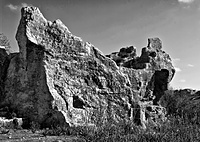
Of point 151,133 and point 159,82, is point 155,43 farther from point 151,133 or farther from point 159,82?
point 151,133

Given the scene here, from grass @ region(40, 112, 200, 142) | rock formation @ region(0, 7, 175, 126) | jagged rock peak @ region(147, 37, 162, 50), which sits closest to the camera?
grass @ region(40, 112, 200, 142)

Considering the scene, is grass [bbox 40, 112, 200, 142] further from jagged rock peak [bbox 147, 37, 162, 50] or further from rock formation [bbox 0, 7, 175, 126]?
jagged rock peak [bbox 147, 37, 162, 50]

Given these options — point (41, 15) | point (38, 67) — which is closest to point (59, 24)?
point (41, 15)

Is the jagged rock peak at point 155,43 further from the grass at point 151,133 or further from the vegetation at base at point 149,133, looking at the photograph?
the grass at point 151,133

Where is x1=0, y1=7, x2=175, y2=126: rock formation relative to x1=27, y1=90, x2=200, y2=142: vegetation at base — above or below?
above

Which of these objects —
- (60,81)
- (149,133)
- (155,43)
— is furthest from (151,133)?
(155,43)

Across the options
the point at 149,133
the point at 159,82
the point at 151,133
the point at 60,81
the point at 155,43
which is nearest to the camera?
the point at 149,133

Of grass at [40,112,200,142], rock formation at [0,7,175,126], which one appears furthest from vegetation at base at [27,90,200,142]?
rock formation at [0,7,175,126]

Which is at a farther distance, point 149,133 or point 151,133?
point 151,133

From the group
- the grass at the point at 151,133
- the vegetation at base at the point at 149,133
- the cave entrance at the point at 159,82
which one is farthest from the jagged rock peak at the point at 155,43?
the grass at the point at 151,133

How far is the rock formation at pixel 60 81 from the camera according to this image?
13578 mm

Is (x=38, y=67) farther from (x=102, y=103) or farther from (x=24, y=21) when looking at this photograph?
(x=102, y=103)

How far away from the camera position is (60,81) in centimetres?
1412

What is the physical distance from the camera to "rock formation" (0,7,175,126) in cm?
1358
